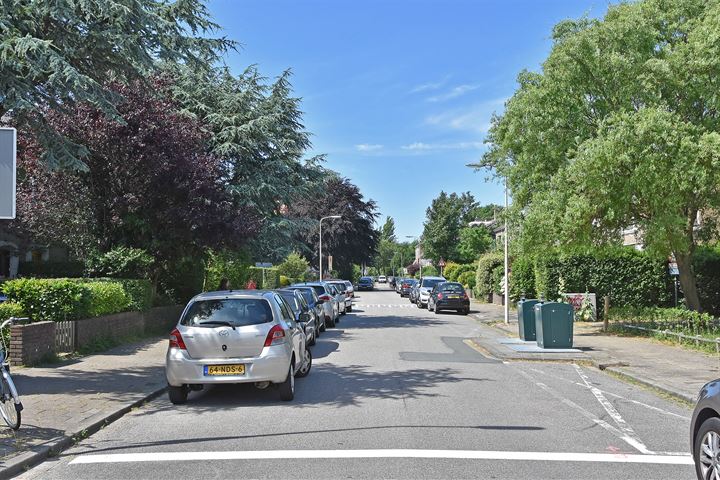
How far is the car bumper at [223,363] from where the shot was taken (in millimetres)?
8898

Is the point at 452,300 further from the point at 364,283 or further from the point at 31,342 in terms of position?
the point at 364,283

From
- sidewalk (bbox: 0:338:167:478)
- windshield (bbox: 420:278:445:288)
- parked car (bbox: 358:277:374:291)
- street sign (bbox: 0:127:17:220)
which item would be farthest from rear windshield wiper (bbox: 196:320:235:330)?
parked car (bbox: 358:277:374:291)

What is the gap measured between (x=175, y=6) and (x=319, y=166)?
15435 millimetres

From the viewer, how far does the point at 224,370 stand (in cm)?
891

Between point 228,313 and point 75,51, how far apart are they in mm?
5508

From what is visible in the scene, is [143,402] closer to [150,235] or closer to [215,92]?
[150,235]

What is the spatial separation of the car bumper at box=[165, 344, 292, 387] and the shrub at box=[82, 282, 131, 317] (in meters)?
6.05

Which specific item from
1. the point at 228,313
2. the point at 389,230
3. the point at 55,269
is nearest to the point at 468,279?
the point at 55,269

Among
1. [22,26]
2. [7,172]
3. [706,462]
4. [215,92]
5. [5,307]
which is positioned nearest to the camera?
[706,462]

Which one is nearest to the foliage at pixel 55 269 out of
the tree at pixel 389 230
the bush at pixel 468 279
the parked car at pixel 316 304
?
the parked car at pixel 316 304

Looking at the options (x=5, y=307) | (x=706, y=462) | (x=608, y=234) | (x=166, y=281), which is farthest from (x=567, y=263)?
(x=706, y=462)

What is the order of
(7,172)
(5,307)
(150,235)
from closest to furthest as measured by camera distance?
(7,172) → (5,307) → (150,235)

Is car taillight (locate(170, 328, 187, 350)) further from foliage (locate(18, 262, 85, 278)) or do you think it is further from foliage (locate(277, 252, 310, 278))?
foliage (locate(277, 252, 310, 278))

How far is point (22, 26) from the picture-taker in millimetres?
10609
